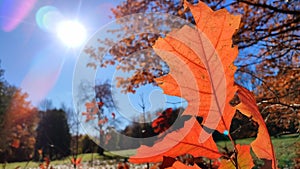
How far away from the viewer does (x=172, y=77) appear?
243 mm

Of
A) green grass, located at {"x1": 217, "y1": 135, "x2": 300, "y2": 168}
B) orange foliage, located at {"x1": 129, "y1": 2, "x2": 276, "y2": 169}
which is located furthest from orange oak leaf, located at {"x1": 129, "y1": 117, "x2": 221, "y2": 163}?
green grass, located at {"x1": 217, "y1": 135, "x2": 300, "y2": 168}

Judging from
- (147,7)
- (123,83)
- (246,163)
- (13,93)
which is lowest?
(246,163)

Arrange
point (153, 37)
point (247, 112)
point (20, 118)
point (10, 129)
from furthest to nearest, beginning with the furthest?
point (20, 118) < point (10, 129) < point (153, 37) < point (247, 112)

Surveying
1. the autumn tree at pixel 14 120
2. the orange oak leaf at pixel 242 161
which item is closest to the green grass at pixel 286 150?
the orange oak leaf at pixel 242 161

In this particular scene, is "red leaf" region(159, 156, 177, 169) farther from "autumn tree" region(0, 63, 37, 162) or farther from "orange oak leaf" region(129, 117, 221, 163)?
"autumn tree" region(0, 63, 37, 162)

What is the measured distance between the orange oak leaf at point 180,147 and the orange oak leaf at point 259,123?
0.04 meters

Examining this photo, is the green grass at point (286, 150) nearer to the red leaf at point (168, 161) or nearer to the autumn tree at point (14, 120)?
the red leaf at point (168, 161)

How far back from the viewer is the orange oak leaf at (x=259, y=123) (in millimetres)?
212

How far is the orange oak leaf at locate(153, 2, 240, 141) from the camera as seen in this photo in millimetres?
212

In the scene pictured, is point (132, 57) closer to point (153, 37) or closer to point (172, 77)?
point (153, 37)

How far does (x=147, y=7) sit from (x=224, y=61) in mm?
4641

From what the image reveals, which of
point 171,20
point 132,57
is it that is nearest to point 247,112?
point 171,20

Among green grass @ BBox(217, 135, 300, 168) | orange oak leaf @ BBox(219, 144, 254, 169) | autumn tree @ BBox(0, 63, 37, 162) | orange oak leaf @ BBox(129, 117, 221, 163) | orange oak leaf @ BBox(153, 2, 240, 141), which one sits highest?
autumn tree @ BBox(0, 63, 37, 162)

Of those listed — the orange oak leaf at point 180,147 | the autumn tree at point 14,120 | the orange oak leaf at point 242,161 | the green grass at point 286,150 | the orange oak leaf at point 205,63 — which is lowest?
the green grass at point 286,150
